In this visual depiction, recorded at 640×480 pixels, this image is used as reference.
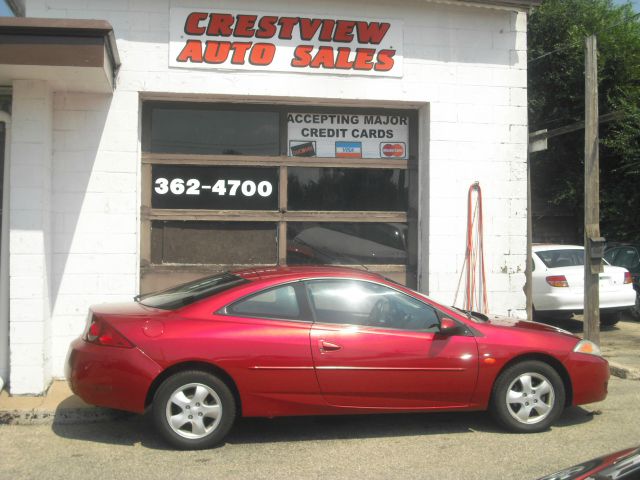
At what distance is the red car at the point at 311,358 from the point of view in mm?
5137

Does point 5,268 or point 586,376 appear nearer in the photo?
point 586,376

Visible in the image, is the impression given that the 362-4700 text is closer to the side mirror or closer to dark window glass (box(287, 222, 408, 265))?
dark window glass (box(287, 222, 408, 265))

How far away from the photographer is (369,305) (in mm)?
5609

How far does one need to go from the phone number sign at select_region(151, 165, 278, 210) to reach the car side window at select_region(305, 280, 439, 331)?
259 centimetres

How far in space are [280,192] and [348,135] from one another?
109cm

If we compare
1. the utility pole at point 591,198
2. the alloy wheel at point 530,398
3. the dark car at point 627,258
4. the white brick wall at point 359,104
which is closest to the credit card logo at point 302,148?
the white brick wall at point 359,104

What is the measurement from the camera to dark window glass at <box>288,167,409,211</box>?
806 centimetres

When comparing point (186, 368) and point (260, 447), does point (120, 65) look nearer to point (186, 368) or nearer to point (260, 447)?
point (186, 368)

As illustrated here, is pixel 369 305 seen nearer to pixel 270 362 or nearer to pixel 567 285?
pixel 270 362

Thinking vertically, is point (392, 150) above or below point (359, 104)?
below

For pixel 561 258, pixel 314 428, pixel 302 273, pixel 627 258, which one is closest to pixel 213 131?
pixel 302 273

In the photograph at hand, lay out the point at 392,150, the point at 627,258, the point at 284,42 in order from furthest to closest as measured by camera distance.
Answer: the point at 627,258, the point at 392,150, the point at 284,42

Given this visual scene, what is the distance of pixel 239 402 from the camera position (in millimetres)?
5277

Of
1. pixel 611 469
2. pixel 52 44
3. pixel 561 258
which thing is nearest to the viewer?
pixel 611 469
